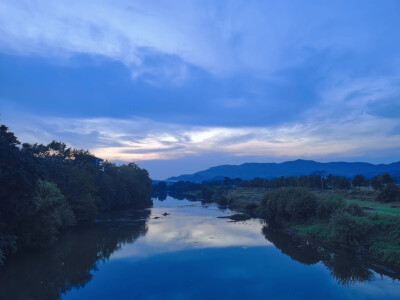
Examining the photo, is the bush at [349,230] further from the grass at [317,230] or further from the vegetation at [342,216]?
the grass at [317,230]

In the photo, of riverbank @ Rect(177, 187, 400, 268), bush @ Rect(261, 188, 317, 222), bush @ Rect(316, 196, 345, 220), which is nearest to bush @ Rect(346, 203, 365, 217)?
riverbank @ Rect(177, 187, 400, 268)

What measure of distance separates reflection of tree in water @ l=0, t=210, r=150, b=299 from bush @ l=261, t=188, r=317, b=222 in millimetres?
20522

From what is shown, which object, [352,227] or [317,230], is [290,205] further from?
[352,227]

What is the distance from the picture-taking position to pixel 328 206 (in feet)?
115

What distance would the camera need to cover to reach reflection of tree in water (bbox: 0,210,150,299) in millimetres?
19562

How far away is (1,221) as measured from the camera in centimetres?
2166

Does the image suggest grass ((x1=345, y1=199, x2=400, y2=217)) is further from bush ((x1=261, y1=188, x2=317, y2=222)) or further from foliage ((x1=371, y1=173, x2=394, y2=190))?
foliage ((x1=371, y1=173, x2=394, y2=190))

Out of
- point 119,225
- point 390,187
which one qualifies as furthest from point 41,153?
point 390,187

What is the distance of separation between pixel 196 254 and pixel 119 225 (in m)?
20.2

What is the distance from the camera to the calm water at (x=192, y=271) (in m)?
18.8

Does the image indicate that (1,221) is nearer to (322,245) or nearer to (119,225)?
(119,225)

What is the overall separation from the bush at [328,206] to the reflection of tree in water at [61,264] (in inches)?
881

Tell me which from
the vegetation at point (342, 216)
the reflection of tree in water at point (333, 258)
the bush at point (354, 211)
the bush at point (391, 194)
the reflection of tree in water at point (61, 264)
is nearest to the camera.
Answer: the reflection of tree in water at point (61, 264)

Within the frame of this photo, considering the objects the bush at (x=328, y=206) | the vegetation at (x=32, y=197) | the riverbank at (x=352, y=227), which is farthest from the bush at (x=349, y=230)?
the vegetation at (x=32, y=197)
